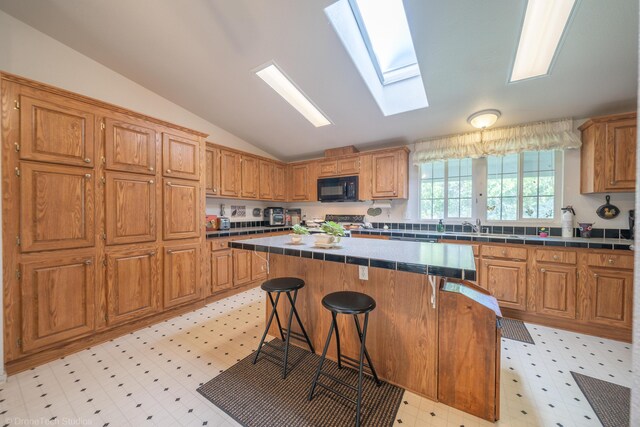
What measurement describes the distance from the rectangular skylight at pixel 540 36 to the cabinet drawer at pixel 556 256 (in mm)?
1803

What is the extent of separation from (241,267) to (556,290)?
12.9 feet

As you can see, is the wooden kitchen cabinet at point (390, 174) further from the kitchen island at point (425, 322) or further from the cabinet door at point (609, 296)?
the cabinet door at point (609, 296)

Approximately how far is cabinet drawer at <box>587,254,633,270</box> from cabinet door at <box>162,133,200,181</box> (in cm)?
444

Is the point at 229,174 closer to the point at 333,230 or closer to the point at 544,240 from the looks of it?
the point at 333,230

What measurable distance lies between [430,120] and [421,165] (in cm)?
78

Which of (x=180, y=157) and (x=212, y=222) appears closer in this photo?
(x=180, y=157)

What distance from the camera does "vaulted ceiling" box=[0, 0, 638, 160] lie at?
1.90m

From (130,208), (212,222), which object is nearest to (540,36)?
(130,208)

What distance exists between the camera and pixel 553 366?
196 cm

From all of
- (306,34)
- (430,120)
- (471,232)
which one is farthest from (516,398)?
(306,34)

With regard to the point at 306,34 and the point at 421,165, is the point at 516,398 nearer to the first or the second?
the point at 421,165

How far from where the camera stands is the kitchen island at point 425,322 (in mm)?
1446

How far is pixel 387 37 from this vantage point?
2.47 meters

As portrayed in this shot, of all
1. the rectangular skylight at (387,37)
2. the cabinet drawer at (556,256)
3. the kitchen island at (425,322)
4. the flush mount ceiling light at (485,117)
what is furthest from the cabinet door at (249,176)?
the cabinet drawer at (556,256)
